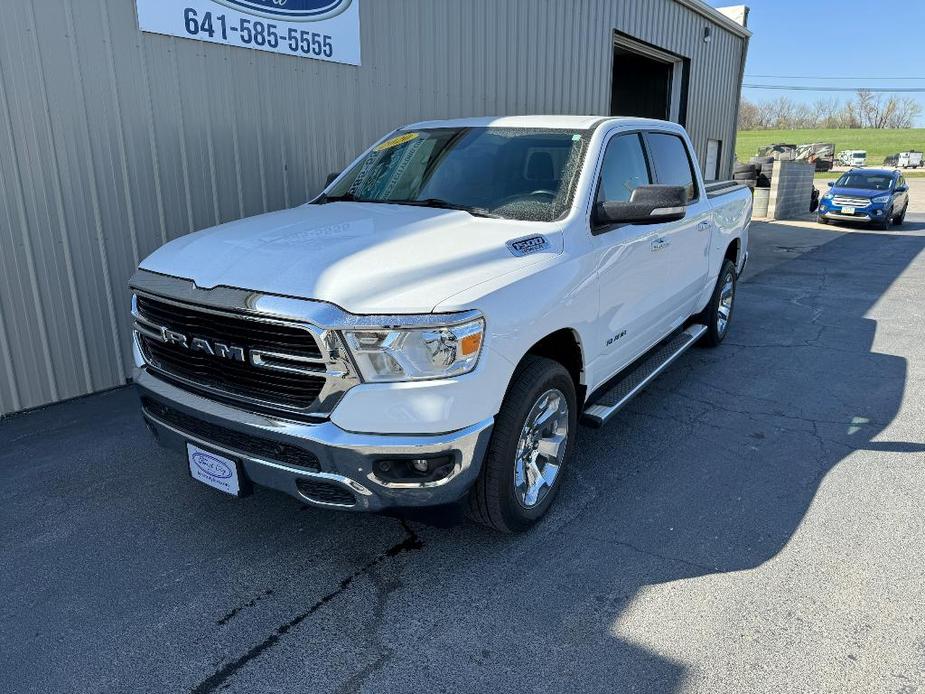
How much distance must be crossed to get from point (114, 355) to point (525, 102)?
656 centimetres

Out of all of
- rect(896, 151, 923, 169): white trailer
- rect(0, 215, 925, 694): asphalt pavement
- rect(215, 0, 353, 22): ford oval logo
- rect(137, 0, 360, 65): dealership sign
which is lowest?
rect(896, 151, 923, 169): white trailer

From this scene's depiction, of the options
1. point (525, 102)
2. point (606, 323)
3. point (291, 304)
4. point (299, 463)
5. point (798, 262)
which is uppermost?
point (525, 102)

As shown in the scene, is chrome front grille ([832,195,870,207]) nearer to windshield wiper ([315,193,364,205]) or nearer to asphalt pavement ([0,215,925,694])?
asphalt pavement ([0,215,925,694])

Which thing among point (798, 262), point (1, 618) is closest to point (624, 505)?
point (1, 618)

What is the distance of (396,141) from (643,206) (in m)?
1.98

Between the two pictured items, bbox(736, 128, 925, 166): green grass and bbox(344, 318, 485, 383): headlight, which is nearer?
bbox(344, 318, 485, 383): headlight

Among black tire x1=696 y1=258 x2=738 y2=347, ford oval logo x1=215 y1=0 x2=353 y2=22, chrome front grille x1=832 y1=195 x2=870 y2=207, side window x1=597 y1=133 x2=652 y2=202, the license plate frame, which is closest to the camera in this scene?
the license plate frame

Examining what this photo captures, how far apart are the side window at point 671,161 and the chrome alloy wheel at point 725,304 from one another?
4.64ft

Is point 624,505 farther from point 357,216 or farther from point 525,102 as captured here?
point 525,102

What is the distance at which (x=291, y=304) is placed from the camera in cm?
267

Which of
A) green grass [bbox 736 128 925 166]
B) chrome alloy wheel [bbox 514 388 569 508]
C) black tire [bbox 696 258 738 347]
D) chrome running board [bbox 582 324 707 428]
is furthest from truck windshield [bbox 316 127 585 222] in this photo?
green grass [bbox 736 128 925 166]

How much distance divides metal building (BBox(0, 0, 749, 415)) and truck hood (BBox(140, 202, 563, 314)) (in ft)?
7.17

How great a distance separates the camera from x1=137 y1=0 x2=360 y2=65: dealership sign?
545 centimetres

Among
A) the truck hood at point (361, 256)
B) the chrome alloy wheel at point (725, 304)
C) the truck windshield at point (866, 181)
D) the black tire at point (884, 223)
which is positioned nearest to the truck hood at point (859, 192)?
the truck windshield at point (866, 181)
